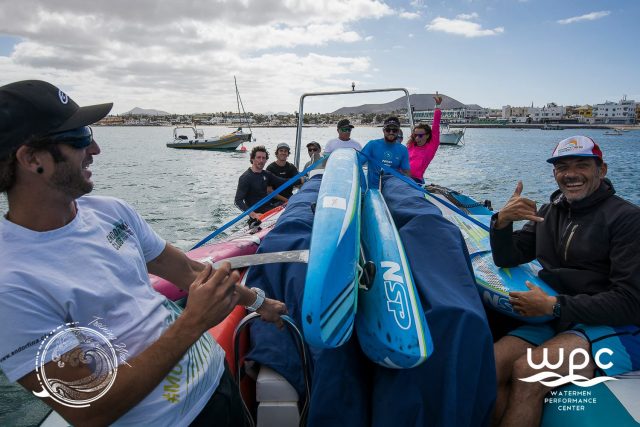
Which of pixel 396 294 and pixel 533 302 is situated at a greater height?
pixel 396 294

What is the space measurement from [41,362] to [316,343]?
0.90 metres

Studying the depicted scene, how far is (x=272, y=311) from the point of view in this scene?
1.93 metres

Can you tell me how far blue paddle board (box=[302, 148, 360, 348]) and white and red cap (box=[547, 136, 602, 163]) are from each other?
1429 millimetres

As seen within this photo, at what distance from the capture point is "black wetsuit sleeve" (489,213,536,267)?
2770mm

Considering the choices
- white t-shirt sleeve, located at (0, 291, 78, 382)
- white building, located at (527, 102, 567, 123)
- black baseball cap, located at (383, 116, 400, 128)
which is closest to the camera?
white t-shirt sleeve, located at (0, 291, 78, 382)

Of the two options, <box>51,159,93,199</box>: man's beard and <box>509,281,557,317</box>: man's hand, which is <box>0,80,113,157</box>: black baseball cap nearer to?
<box>51,159,93,199</box>: man's beard

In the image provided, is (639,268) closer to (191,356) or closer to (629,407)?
(629,407)

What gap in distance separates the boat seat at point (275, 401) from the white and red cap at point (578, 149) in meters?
2.24

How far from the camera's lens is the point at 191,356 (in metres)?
1.49

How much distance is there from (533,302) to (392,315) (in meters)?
1.13

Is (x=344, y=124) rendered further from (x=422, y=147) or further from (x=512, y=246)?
(x=512, y=246)

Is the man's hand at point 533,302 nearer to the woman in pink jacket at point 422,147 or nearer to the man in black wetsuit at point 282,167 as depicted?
the woman in pink jacket at point 422,147

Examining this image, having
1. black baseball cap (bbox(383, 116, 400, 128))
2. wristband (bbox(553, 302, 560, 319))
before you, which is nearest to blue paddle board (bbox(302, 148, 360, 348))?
wristband (bbox(553, 302, 560, 319))

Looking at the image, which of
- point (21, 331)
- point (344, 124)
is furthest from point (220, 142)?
point (21, 331)
